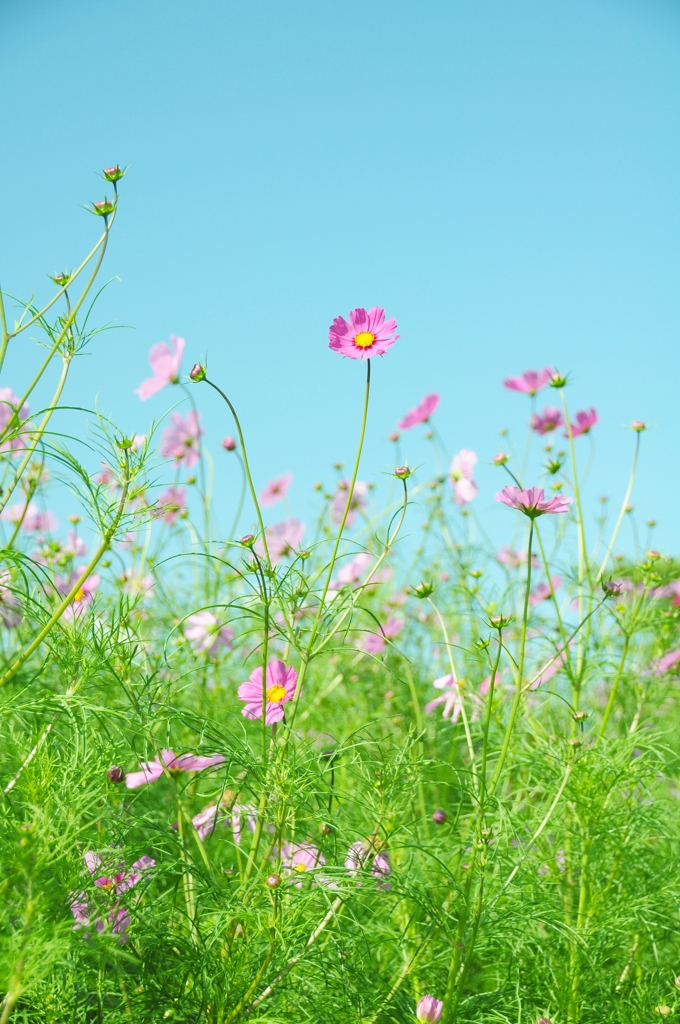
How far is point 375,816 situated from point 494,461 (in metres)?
0.61

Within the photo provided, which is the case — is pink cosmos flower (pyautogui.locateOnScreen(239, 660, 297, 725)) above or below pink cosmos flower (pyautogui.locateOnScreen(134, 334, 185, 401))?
below

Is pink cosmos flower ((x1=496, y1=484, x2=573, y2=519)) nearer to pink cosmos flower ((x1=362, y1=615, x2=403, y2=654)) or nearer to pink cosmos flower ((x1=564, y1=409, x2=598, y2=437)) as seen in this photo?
pink cosmos flower ((x1=564, y1=409, x2=598, y2=437))

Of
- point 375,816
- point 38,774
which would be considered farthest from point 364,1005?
point 38,774

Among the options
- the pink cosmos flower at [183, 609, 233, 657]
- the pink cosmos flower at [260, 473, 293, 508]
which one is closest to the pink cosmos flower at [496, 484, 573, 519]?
the pink cosmos flower at [183, 609, 233, 657]

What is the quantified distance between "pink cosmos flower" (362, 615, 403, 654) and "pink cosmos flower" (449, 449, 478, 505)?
0.42 metres

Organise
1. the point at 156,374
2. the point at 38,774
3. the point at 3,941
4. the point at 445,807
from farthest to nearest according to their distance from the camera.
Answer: the point at 445,807
the point at 156,374
the point at 38,774
the point at 3,941

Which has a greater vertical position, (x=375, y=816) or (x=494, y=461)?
(x=494, y=461)

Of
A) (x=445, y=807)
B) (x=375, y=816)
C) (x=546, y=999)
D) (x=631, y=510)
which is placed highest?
(x=631, y=510)

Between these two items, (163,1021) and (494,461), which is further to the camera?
(494,461)

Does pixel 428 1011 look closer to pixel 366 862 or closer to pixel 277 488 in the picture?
pixel 366 862

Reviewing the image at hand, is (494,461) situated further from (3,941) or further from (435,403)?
(3,941)

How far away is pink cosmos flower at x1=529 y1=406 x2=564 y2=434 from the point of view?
1.96 m

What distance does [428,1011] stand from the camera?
0.89 meters

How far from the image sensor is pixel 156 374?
155 centimetres
